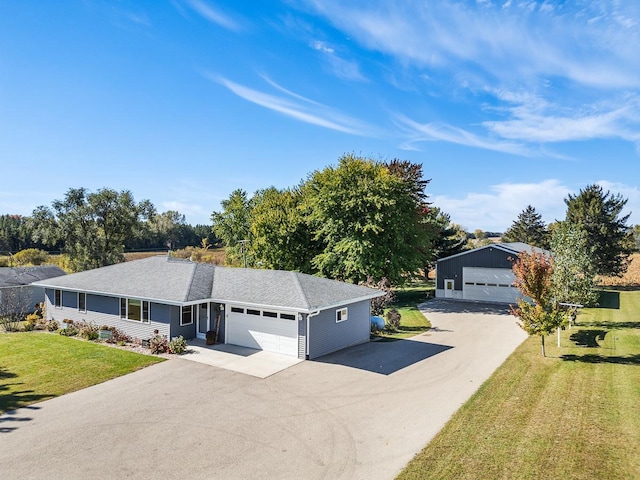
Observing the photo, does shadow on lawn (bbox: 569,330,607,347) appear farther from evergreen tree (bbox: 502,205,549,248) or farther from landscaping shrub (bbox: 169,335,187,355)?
evergreen tree (bbox: 502,205,549,248)

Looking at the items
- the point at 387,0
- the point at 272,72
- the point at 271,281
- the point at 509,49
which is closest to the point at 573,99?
the point at 509,49

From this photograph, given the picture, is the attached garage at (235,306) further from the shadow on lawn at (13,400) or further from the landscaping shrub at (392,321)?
the shadow on lawn at (13,400)

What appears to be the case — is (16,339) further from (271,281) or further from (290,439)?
(290,439)

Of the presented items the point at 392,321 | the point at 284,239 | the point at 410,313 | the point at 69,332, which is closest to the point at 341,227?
the point at 284,239

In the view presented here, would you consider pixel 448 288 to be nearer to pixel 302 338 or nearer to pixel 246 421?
pixel 302 338

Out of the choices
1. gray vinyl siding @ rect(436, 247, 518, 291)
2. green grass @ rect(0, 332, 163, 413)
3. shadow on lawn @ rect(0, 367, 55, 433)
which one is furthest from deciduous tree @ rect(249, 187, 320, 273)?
shadow on lawn @ rect(0, 367, 55, 433)

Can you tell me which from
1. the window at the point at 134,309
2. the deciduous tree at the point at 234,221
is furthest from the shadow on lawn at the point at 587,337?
the deciduous tree at the point at 234,221
